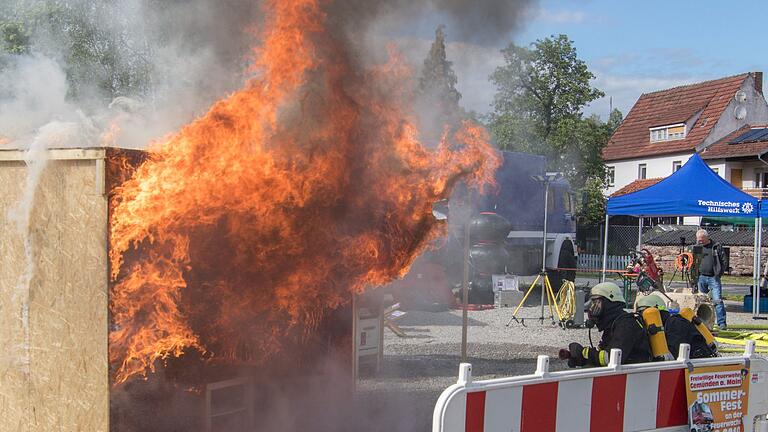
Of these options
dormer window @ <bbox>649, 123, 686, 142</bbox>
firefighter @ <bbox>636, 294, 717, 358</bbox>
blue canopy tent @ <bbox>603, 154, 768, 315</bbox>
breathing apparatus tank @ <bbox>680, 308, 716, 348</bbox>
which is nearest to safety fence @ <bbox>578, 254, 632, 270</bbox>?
dormer window @ <bbox>649, 123, 686, 142</bbox>

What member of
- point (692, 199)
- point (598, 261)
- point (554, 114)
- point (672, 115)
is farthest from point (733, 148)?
point (692, 199)

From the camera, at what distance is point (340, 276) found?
220 inches

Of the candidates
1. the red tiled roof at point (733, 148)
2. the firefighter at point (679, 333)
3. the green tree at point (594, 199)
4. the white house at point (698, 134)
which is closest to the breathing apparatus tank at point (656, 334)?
the firefighter at point (679, 333)

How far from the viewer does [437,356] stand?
391 inches

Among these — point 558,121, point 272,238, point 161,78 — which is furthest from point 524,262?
point 272,238

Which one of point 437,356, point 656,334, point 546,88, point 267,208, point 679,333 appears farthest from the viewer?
point 546,88

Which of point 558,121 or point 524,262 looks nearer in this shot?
point 524,262

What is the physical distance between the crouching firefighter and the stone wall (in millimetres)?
26120

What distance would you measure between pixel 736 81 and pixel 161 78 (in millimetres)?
38091

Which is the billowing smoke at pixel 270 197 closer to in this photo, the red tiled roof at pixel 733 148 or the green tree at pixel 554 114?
the green tree at pixel 554 114

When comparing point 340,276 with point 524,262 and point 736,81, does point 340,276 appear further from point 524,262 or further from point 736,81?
point 736,81

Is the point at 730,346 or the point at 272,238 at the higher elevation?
the point at 272,238

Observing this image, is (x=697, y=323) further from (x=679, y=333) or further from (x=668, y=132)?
→ (x=668, y=132)

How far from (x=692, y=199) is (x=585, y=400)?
35.8 ft
